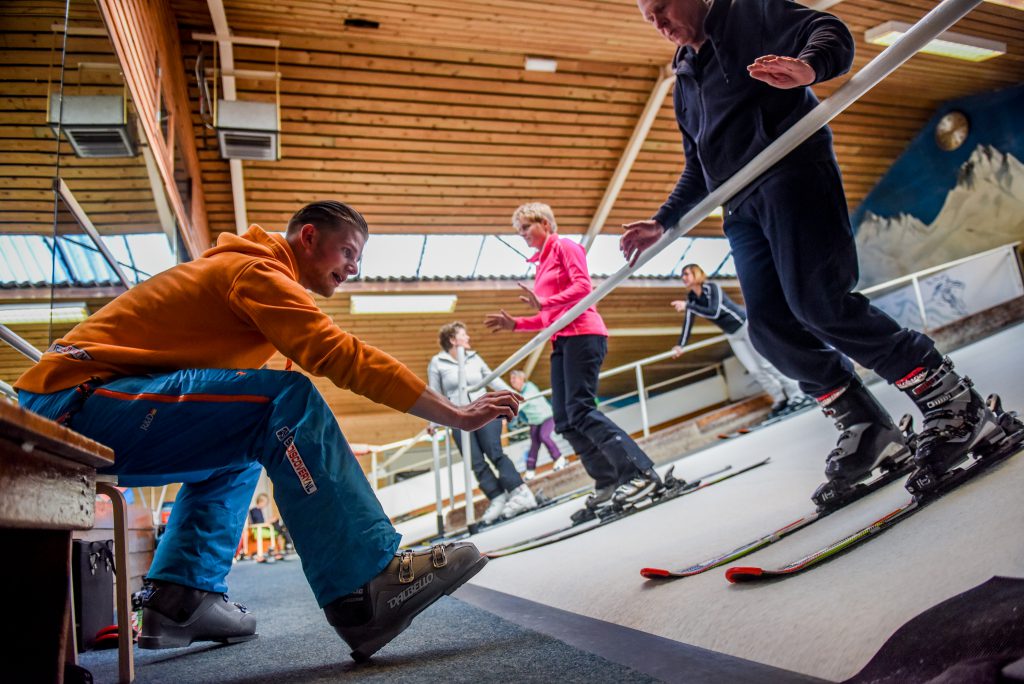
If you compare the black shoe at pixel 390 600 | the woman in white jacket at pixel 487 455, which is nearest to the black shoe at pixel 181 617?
the black shoe at pixel 390 600

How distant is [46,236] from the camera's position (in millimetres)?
2188

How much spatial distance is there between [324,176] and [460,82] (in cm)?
204

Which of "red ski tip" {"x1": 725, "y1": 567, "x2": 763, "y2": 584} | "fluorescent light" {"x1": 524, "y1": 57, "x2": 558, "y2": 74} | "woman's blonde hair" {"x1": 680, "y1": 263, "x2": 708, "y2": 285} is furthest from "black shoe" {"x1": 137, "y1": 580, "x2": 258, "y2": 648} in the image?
"fluorescent light" {"x1": 524, "y1": 57, "x2": 558, "y2": 74}

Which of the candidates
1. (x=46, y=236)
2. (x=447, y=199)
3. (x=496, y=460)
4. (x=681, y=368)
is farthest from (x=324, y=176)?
(x=681, y=368)

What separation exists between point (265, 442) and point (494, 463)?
347 cm

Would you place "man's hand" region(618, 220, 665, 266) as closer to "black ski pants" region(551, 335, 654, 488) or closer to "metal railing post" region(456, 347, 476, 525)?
"black ski pants" region(551, 335, 654, 488)

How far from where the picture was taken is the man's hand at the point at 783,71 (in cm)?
130

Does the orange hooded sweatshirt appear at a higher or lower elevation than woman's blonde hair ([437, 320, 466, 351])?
lower

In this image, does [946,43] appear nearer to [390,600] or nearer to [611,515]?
[611,515]

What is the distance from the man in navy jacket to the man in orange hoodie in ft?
2.40

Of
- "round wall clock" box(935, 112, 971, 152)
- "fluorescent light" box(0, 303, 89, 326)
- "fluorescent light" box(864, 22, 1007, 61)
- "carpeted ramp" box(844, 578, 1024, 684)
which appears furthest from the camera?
"round wall clock" box(935, 112, 971, 152)

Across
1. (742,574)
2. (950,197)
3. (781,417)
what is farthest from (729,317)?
(950,197)

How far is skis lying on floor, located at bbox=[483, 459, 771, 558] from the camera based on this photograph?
2687mm

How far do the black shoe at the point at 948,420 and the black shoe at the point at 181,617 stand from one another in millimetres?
1520
